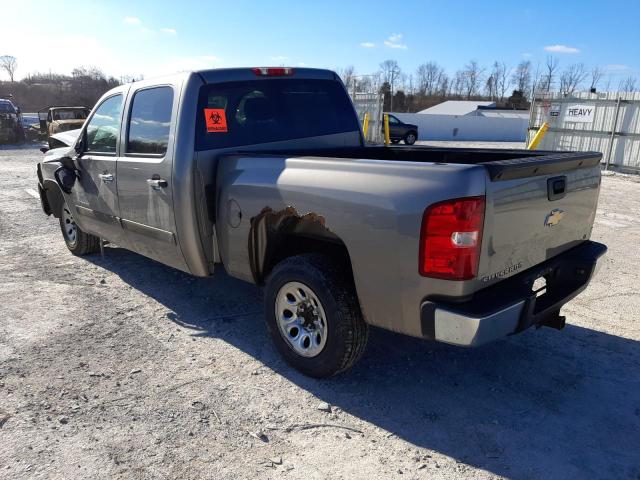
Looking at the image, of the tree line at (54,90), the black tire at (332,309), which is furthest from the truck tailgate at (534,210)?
the tree line at (54,90)

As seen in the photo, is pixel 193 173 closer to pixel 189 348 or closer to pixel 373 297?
pixel 189 348

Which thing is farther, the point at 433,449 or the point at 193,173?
the point at 193,173

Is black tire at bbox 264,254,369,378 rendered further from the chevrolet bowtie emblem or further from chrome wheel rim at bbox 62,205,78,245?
chrome wheel rim at bbox 62,205,78,245

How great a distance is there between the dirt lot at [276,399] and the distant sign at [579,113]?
13.4 m

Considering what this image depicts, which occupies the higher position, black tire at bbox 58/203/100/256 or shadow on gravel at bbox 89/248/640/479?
black tire at bbox 58/203/100/256

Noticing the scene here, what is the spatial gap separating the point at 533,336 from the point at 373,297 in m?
1.92

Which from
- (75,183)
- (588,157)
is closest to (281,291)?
(588,157)

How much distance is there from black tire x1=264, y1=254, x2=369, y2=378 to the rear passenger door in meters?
1.20

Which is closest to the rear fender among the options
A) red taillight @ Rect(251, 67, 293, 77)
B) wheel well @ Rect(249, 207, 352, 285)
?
red taillight @ Rect(251, 67, 293, 77)

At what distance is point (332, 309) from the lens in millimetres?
3027

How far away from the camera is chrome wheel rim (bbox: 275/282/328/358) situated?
→ 3.22 metres

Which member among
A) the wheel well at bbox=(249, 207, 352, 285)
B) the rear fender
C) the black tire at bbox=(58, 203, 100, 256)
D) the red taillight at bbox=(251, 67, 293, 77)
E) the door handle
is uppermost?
the red taillight at bbox=(251, 67, 293, 77)

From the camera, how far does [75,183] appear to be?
5344 millimetres

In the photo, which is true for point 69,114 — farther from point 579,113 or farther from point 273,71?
point 273,71
